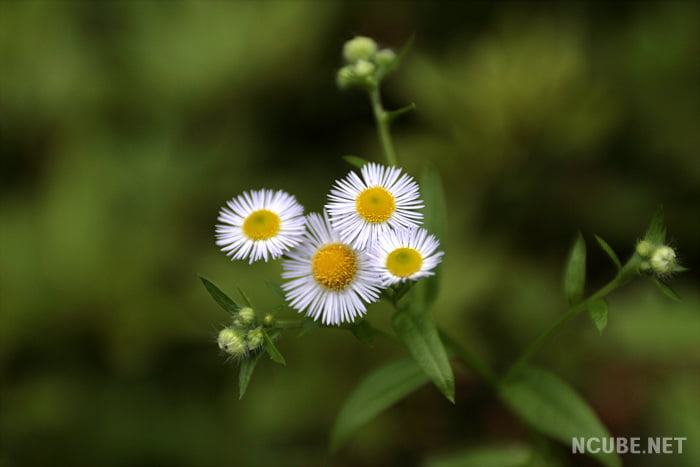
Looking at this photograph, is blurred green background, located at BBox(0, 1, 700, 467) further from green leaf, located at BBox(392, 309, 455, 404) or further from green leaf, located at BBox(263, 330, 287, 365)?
green leaf, located at BBox(263, 330, 287, 365)

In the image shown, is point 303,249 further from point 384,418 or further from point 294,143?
point 294,143

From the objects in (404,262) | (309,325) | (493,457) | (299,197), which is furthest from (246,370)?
(299,197)

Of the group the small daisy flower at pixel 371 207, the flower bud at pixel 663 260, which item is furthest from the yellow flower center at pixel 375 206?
the flower bud at pixel 663 260

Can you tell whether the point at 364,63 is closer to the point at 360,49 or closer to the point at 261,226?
the point at 360,49

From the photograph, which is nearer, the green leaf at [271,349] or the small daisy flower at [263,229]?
the green leaf at [271,349]

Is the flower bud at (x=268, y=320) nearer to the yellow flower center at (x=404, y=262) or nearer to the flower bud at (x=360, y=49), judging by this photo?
the yellow flower center at (x=404, y=262)

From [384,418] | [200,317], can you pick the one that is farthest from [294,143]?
[384,418]

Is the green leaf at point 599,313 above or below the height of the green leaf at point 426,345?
above
